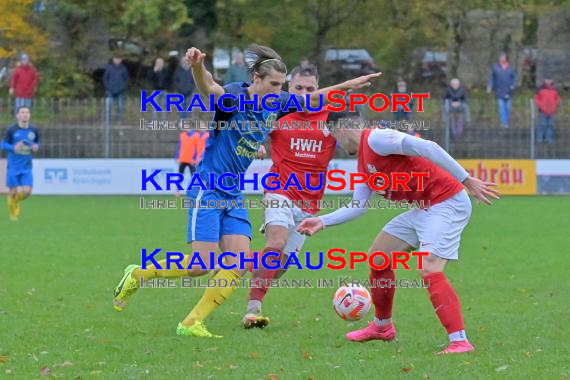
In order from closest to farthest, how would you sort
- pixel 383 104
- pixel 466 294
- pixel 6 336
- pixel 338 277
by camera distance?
pixel 6 336 → pixel 466 294 → pixel 338 277 → pixel 383 104

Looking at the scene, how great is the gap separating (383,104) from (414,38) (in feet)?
22.2

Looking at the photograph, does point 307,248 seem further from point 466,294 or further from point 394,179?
point 394,179

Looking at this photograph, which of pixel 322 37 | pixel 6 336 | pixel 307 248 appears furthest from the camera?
pixel 322 37

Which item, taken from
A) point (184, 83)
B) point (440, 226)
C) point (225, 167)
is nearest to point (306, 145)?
point (225, 167)

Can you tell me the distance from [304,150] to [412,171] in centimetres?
185

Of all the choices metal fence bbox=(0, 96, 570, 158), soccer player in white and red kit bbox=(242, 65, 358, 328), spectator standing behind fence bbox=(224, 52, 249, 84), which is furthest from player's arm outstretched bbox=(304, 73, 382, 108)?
spectator standing behind fence bbox=(224, 52, 249, 84)

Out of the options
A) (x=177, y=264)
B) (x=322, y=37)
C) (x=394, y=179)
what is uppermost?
(x=322, y=37)

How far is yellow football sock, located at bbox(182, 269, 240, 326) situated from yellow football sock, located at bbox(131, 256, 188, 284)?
10.0 inches

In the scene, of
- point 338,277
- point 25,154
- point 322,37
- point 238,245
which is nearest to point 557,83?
point 322,37

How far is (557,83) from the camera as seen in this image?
1419 inches

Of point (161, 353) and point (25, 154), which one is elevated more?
point (25, 154)

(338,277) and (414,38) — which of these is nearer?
(338,277)

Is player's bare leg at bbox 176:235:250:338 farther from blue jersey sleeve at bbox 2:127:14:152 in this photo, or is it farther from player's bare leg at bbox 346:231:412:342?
blue jersey sleeve at bbox 2:127:14:152

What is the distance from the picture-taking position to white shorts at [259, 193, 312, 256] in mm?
8766
